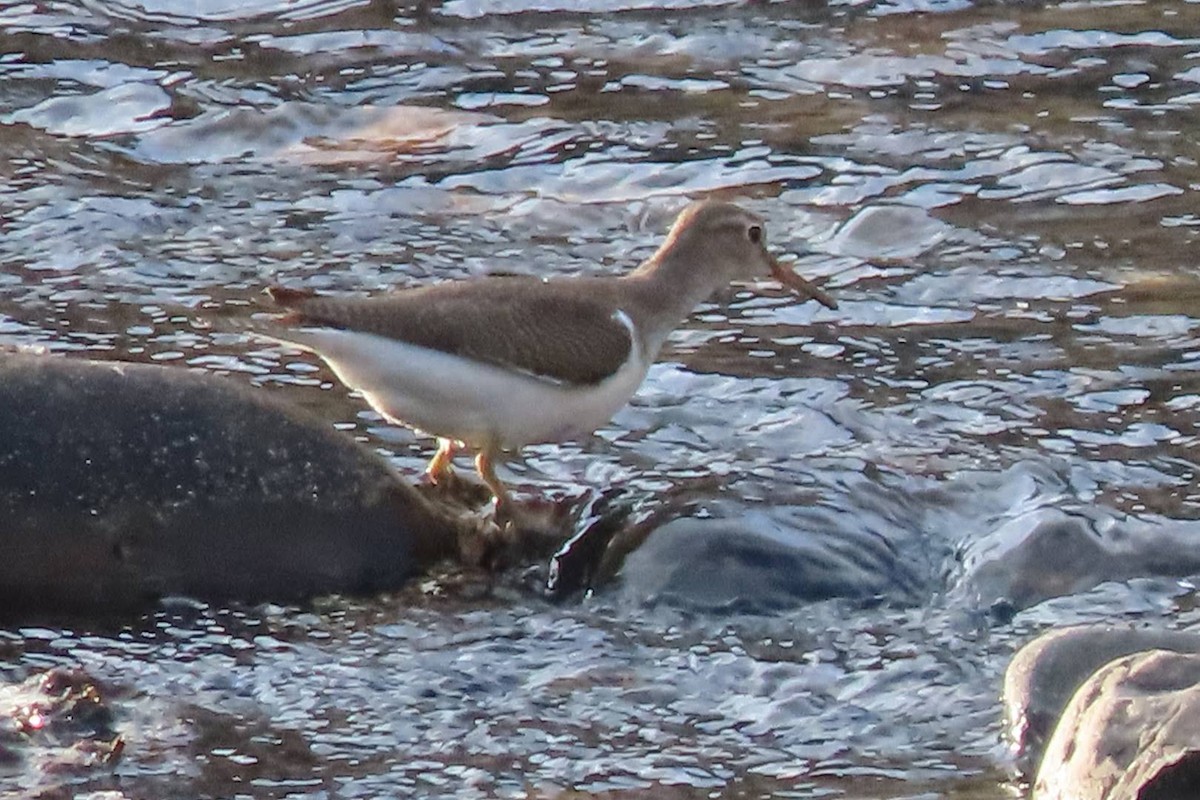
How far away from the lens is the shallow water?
18.9 ft

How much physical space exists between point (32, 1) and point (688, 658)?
647 centimetres

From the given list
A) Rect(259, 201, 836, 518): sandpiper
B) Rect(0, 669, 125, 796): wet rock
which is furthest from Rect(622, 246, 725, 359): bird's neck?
Rect(0, 669, 125, 796): wet rock

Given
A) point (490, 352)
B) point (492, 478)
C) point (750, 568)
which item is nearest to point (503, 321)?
point (490, 352)

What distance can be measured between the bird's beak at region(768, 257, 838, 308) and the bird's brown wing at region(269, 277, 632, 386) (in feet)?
3.16

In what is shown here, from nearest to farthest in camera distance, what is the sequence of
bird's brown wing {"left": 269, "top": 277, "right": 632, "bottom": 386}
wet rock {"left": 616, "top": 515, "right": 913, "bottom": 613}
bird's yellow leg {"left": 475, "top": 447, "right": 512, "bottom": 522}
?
wet rock {"left": 616, "top": 515, "right": 913, "bottom": 613} < bird's brown wing {"left": 269, "top": 277, "right": 632, "bottom": 386} < bird's yellow leg {"left": 475, "top": 447, "right": 512, "bottom": 522}

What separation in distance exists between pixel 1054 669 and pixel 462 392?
2.14 metres

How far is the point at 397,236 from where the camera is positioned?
30.3 ft

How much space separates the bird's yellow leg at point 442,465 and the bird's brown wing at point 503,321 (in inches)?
15.7

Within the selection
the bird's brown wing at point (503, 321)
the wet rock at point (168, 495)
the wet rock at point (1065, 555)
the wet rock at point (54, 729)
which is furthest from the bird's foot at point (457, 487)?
the wet rock at point (54, 729)

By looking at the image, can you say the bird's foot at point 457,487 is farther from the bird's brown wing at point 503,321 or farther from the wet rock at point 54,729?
the wet rock at point 54,729

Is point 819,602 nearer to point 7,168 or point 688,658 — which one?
point 688,658

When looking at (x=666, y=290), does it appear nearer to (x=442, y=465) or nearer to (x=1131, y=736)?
(x=442, y=465)

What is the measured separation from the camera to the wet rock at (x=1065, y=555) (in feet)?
21.4

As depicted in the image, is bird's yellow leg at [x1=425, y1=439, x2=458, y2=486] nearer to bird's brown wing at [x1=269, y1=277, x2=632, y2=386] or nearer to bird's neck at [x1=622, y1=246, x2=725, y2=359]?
bird's brown wing at [x1=269, y1=277, x2=632, y2=386]
